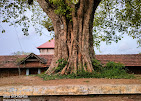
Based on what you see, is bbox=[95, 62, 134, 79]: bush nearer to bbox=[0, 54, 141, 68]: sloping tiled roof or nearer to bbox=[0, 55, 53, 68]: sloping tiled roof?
bbox=[0, 54, 141, 68]: sloping tiled roof

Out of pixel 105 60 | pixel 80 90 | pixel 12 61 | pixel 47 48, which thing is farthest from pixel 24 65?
pixel 80 90

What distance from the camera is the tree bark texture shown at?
7.28m

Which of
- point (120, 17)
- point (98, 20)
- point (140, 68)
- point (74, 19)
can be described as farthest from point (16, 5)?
point (140, 68)

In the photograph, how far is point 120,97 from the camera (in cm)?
392

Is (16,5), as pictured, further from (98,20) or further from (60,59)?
(98,20)

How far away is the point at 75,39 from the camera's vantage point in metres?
7.48

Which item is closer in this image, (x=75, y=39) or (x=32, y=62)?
(x=75, y=39)

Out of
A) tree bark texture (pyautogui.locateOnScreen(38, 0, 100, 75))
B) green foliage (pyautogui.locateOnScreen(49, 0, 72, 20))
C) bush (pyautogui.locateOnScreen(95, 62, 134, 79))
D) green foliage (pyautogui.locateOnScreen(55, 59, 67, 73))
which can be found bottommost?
bush (pyautogui.locateOnScreen(95, 62, 134, 79))

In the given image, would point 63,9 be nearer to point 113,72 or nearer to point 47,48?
point 113,72

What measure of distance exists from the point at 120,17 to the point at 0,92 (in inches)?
403

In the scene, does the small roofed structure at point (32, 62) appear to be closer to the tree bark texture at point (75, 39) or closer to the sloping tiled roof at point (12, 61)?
the sloping tiled roof at point (12, 61)

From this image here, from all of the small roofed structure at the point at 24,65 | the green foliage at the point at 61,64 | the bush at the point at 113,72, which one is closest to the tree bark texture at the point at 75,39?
the green foliage at the point at 61,64

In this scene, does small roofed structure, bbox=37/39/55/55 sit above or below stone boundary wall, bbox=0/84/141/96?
above

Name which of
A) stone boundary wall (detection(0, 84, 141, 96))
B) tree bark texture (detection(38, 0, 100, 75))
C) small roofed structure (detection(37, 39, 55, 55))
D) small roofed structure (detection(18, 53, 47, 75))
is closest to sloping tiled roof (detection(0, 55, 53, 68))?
small roofed structure (detection(18, 53, 47, 75))
